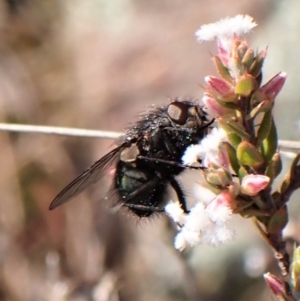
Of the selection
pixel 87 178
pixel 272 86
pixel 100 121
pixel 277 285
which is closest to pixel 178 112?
pixel 87 178

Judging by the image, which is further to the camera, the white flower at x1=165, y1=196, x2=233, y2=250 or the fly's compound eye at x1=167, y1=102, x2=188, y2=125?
the fly's compound eye at x1=167, y1=102, x2=188, y2=125

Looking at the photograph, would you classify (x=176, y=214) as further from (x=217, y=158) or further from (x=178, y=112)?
(x=178, y=112)

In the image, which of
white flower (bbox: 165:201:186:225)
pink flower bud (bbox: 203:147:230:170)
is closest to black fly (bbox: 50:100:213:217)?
white flower (bbox: 165:201:186:225)

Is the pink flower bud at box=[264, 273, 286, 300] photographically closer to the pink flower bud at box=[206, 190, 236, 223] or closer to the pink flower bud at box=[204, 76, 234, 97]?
the pink flower bud at box=[206, 190, 236, 223]

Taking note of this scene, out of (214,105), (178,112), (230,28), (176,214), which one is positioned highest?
(230,28)

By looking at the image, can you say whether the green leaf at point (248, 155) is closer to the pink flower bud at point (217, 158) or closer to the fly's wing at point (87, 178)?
the pink flower bud at point (217, 158)

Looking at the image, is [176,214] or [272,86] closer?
[272,86]

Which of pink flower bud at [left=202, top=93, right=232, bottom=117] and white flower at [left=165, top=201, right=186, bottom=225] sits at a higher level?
pink flower bud at [left=202, top=93, right=232, bottom=117]
